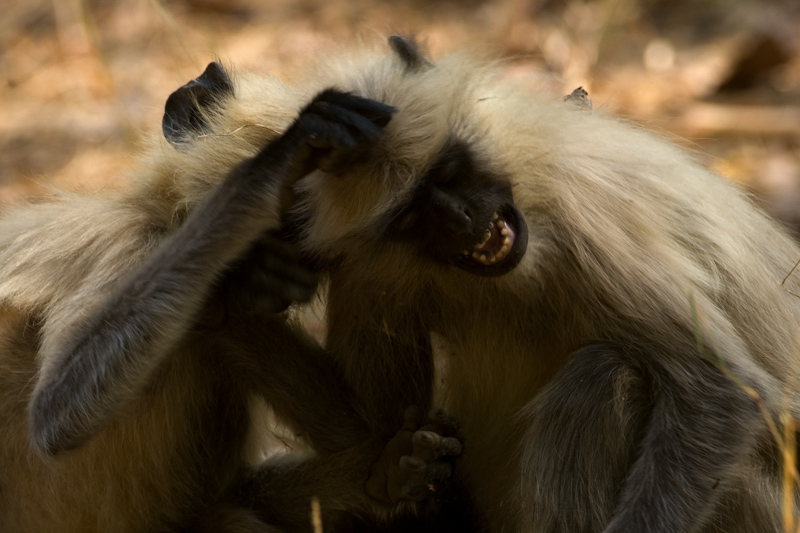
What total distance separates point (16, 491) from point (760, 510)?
268cm

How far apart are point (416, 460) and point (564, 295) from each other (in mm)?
771

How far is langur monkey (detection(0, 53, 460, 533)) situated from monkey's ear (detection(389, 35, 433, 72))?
1.30ft

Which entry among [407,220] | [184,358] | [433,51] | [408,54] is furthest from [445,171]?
[433,51]

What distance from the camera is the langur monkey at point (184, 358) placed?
330 cm

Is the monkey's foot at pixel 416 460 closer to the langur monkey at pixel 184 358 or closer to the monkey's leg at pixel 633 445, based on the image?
the langur monkey at pixel 184 358

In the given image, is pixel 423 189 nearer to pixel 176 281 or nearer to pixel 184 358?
pixel 176 281

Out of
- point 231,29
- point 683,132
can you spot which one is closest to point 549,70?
point 683,132

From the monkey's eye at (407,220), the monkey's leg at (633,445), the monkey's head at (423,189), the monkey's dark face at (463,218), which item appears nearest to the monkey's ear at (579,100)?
the monkey's head at (423,189)

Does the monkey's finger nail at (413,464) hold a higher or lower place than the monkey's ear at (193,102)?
lower

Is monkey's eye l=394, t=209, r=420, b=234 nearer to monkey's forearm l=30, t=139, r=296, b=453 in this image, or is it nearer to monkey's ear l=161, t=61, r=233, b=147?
monkey's forearm l=30, t=139, r=296, b=453

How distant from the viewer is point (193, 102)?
393 cm

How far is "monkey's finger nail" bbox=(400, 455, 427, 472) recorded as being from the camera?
144 inches

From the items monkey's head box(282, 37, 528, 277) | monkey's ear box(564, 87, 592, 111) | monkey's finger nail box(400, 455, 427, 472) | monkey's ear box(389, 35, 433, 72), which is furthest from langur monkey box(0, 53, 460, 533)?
monkey's ear box(564, 87, 592, 111)

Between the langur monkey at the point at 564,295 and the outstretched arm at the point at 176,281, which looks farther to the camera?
the langur monkey at the point at 564,295
